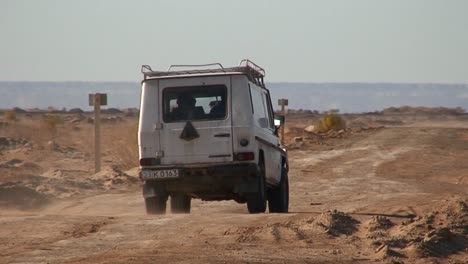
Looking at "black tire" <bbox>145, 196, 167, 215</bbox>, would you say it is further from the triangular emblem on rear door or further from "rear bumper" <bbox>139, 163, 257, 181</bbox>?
the triangular emblem on rear door

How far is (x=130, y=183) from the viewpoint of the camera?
1209 inches

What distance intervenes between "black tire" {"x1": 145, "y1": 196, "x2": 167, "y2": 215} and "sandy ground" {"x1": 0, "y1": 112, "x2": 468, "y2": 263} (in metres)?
0.57

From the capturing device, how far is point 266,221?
16922mm

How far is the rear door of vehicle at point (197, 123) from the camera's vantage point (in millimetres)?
18938

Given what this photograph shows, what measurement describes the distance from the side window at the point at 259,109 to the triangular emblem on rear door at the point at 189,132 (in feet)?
3.13

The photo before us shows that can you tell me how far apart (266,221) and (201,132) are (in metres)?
2.52

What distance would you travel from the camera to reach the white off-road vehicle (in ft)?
62.1

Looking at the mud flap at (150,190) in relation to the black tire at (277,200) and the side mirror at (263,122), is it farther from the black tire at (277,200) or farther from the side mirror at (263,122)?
the black tire at (277,200)

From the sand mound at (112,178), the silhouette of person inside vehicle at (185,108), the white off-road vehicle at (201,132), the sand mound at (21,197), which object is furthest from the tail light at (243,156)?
the sand mound at (112,178)

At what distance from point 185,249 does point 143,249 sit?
471 millimetres

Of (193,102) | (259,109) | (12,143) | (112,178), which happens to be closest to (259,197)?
(259,109)

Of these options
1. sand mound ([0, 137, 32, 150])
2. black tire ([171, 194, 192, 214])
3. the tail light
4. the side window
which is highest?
the side window

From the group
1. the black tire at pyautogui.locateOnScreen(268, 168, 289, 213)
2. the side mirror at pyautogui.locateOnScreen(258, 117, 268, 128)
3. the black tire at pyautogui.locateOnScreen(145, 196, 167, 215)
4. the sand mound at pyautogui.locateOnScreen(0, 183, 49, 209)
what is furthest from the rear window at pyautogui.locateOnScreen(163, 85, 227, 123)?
the sand mound at pyautogui.locateOnScreen(0, 183, 49, 209)

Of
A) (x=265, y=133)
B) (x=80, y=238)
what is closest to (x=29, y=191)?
(x=265, y=133)
